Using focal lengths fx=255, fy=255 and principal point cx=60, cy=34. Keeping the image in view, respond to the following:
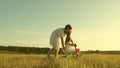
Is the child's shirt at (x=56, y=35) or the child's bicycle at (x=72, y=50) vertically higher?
the child's shirt at (x=56, y=35)

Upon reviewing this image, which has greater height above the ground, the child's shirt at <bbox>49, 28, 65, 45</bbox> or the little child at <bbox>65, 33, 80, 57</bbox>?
the child's shirt at <bbox>49, 28, 65, 45</bbox>

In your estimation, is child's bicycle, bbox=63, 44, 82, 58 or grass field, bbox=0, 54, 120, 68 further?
child's bicycle, bbox=63, 44, 82, 58

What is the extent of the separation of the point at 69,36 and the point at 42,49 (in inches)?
2540

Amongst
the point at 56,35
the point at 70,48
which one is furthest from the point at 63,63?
the point at 56,35

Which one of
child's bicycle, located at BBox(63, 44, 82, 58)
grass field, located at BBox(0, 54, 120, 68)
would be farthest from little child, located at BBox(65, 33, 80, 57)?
grass field, located at BBox(0, 54, 120, 68)

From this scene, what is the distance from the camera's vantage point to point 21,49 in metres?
77.1

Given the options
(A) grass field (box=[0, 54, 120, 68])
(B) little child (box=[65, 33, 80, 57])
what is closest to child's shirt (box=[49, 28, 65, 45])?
(B) little child (box=[65, 33, 80, 57])

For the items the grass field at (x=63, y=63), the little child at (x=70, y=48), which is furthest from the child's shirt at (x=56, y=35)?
the grass field at (x=63, y=63)

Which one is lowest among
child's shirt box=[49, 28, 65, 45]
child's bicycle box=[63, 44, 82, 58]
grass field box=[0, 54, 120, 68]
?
grass field box=[0, 54, 120, 68]

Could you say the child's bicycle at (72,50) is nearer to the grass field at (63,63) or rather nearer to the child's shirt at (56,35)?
the child's shirt at (56,35)

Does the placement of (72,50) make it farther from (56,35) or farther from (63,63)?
(63,63)

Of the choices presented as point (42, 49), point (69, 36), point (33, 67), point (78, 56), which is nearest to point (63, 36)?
point (69, 36)

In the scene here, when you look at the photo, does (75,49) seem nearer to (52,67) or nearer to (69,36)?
(69,36)

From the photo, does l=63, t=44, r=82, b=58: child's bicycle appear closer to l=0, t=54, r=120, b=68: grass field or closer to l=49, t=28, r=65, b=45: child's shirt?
l=49, t=28, r=65, b=45: child's shirt
